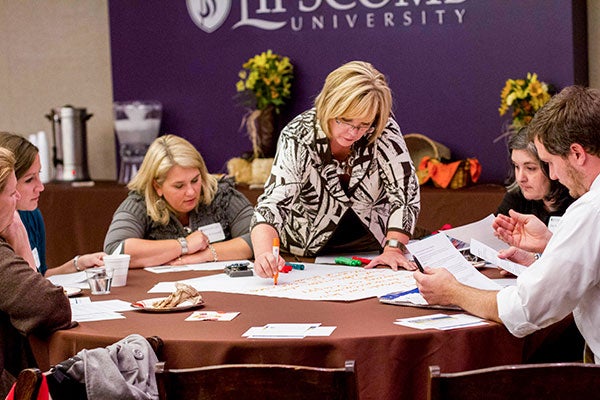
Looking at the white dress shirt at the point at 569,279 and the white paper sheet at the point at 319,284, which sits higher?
the white dress shirt at the point at 569,279

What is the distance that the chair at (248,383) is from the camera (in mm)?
2062

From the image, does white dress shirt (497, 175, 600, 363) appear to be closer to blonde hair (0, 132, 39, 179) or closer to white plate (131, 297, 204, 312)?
white plate (131, 297, 204, 312)

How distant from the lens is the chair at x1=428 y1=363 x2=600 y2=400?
197 centimetres

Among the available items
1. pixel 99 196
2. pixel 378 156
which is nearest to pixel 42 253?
pixel 378 156

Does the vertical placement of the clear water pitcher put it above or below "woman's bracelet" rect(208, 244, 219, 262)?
above

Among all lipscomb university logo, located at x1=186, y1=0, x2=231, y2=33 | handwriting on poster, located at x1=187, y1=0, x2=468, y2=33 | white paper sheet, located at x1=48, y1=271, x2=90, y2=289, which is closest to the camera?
white paper sheet, located at x1=48, y1=271, x2=90, y2=289

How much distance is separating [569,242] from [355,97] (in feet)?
4.52

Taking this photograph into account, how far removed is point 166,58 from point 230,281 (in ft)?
12.5

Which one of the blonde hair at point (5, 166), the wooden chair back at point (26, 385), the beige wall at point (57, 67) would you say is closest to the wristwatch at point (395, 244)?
the blonde hair at point (5, 166)

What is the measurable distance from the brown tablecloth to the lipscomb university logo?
4120mm

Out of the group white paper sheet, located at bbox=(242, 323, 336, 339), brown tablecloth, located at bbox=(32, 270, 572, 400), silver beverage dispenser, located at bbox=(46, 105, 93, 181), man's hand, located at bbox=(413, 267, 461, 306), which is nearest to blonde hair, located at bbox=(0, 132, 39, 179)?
brown tablecloth, located at bbox=(32, 270, 572, 400)

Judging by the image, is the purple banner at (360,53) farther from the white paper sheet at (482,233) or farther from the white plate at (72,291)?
the white plate at (72,291)

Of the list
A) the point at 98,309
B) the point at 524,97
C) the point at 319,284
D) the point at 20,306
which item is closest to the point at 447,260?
the point at 319,284

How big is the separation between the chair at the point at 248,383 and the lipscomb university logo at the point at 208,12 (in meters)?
4.79
